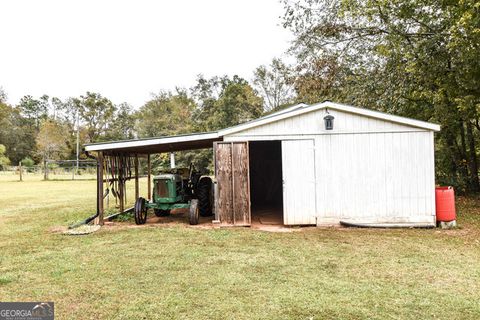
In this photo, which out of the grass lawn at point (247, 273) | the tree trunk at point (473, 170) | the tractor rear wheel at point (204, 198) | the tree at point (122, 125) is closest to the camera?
the grass lawn at point (247, 273)

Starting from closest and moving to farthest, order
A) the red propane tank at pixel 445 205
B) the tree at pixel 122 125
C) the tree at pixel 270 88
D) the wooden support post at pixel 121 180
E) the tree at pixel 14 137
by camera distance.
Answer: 1. the red propane tank at pixel 445 205
2. the wooden support post at pixel 121 180
3. the tree at pixel 270 88
4. the tree at pixel 122 125
5. the tree at pixel 14 137

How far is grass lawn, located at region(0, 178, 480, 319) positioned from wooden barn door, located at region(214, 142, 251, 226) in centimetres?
55

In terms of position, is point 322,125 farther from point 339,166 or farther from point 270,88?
point 270,88

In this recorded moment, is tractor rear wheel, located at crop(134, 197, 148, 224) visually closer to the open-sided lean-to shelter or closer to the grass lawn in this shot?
the grass lawn

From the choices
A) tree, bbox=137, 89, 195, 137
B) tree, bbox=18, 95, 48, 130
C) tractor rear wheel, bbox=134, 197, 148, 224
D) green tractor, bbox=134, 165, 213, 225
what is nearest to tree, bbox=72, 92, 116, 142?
tree, bbox=137, 89, 195, 137

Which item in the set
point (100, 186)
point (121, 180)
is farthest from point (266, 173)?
point (100, 186)

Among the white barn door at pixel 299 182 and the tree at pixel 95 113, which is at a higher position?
the tree at pixel 95 113

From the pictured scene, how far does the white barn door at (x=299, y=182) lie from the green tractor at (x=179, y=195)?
2.17m

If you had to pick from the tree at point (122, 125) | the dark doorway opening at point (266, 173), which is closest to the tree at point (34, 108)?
the tree at point (122, 125)

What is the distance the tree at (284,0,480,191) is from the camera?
32.3ft

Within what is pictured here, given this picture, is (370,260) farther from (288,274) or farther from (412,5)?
(412,5)

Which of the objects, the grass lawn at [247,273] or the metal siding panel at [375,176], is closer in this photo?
the grass lawn at [247,273]

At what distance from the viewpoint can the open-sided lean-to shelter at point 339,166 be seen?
7.26 metres

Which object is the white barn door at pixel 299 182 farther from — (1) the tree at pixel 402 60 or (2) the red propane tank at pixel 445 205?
(1) the tree at pixel 402 60
